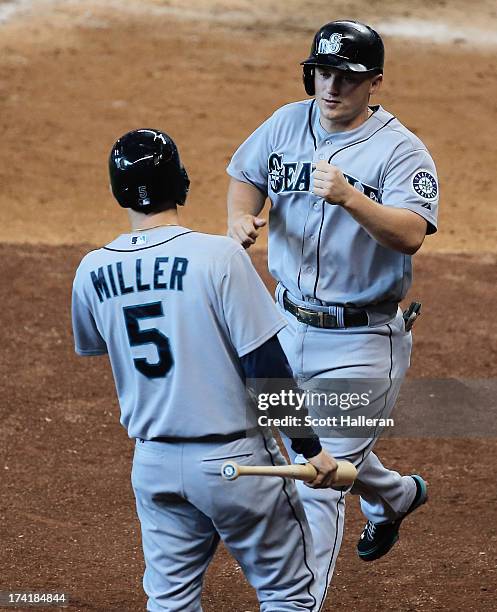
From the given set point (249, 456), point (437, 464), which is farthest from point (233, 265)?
point (437, 464)

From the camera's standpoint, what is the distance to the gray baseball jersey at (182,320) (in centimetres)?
303

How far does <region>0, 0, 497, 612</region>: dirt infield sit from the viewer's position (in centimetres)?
460

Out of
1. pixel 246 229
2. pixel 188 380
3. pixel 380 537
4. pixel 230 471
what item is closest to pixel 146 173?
pixel 188 380

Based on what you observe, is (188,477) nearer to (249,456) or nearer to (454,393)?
(249,456)

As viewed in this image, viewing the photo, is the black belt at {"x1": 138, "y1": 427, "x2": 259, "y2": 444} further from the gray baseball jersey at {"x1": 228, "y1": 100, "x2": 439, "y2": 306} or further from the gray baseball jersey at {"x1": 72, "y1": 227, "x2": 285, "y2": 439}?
the gray baseball jersey at {"x1": 228, "y1": 100, "x2": 439, "y2": 306}

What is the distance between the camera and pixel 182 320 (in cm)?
305

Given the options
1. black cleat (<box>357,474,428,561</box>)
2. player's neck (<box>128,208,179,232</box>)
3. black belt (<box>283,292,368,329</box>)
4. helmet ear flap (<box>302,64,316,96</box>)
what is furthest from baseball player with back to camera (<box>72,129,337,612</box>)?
black cleat (<box>357,474,428,561</box>)

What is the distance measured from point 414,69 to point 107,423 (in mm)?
8094

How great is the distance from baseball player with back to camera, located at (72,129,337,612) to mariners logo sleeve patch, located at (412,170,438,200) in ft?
2.99

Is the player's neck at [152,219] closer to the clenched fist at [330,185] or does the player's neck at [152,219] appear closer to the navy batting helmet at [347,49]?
the clenched fist at [330,185]

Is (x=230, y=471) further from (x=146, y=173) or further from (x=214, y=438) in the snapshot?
(x=146, y=173)

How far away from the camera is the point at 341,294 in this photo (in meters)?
3.98

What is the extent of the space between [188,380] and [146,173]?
57 centimetres

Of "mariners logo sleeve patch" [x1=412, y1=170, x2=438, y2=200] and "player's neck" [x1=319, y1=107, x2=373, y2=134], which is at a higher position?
"player's neck" [x1=319, y1=107, x2=373, y2=134]
